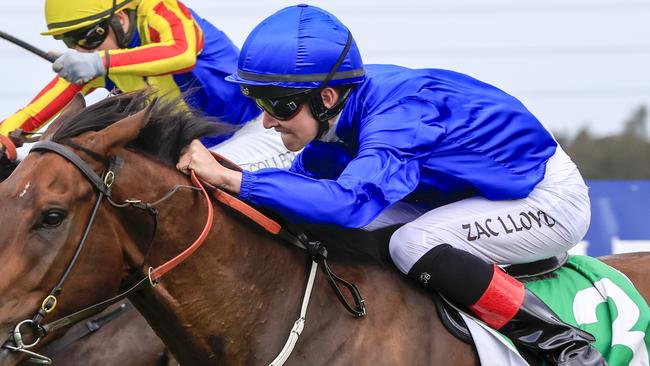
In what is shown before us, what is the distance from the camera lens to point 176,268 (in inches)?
114

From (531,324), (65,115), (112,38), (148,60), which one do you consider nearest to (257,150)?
(148,60)

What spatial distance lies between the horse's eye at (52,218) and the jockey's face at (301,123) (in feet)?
2.65

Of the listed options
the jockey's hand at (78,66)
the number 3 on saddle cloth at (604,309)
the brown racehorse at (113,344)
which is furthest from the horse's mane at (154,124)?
the jockey's hand at (78,66)

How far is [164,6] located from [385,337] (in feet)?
7.97

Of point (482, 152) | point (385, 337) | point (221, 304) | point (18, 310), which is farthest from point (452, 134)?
point (18, 310)

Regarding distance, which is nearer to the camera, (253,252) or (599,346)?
(253,252)

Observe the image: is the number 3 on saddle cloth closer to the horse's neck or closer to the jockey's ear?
the horse's neck

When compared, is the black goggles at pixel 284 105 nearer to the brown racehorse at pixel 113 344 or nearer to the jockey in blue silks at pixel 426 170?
the jockey in blue silks at pixel 426 170

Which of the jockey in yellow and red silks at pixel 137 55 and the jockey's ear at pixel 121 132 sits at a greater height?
the jockey's ear at pixel 121 132

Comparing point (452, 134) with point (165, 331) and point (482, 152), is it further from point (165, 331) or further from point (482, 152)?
point (165, 331)

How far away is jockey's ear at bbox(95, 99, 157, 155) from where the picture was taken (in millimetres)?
2789

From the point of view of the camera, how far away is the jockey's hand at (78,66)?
4441 mm

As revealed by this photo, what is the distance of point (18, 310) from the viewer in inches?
104

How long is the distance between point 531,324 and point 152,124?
50.9 inches
